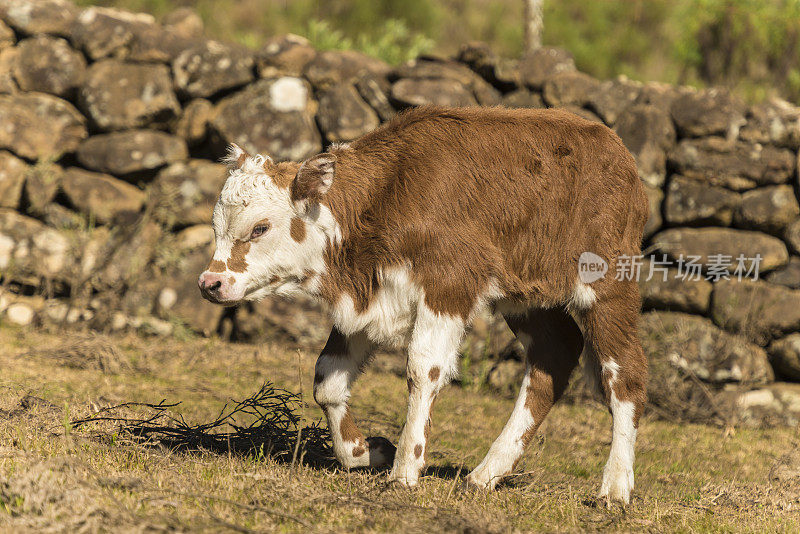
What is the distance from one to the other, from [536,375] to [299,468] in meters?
1.61

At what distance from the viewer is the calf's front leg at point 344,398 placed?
205 inches

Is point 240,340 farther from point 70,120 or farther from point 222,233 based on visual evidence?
point 222,233

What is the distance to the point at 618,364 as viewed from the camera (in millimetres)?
5293

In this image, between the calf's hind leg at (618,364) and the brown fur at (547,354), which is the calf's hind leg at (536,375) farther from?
the calf's hind leg at (618,364)

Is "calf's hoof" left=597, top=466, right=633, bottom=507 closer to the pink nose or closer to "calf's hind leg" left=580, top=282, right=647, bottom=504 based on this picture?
"calf's hind leg" left=580, top=282, right=647, bottom=504

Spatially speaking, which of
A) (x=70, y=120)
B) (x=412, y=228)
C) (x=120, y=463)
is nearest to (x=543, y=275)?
(x=412, y=228)

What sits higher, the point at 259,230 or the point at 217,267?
the point at 259,230

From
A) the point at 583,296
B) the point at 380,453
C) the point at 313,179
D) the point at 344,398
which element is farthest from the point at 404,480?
the point at 313,179

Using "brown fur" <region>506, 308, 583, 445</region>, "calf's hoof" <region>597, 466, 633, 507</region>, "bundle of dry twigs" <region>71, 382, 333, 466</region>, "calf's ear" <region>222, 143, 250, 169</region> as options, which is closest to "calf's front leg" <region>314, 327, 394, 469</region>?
"bundle of dry twigs" <region>71, 382, 333, 466</region>

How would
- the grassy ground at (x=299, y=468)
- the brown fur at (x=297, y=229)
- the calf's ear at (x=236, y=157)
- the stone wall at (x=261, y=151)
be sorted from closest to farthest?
the grassy ground at (x=299, y=468) < the brown fur at (x=297, y=229) < the calf's ear at (x=236, y=157) < the stone wall at (x=261, y=151)

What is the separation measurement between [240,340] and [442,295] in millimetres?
4836

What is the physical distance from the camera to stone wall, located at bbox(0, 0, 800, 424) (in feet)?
28.9

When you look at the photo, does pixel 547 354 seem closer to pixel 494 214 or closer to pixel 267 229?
pixel 494 214

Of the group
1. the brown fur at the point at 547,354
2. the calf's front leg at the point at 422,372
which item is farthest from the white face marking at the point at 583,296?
the calf's front leg at the point at 422,372
